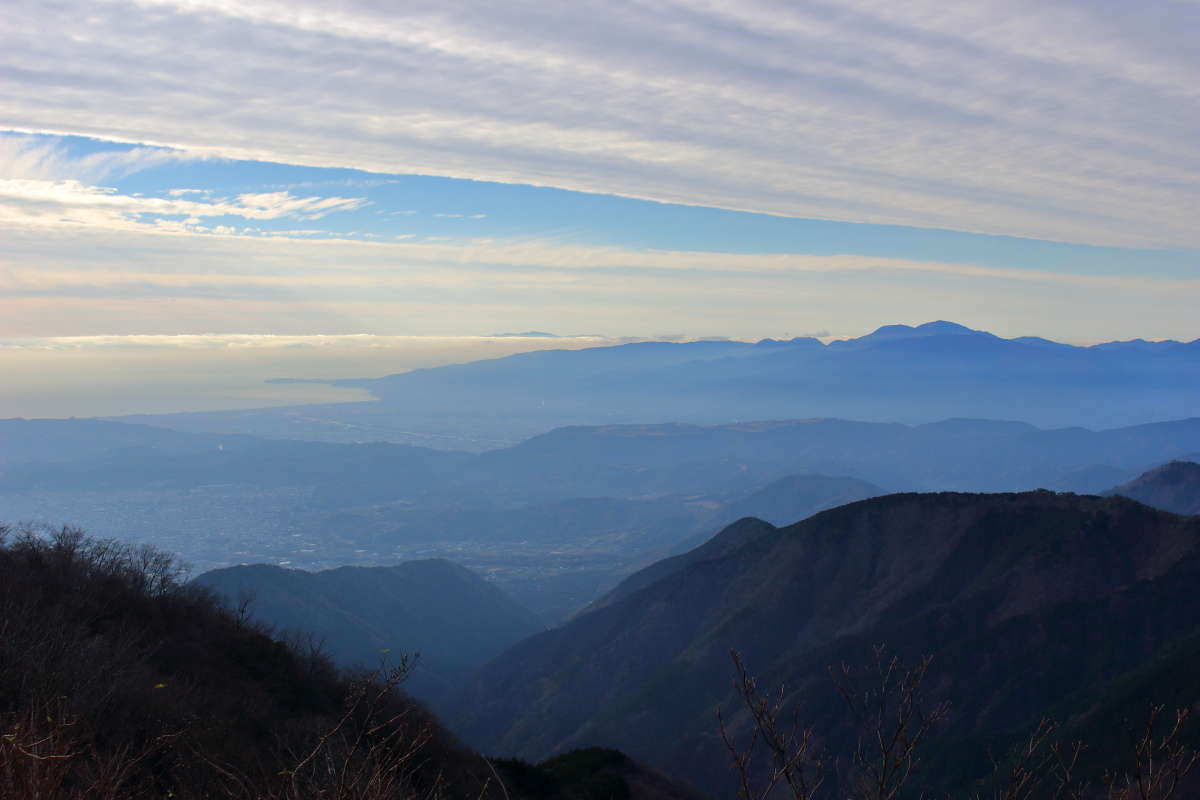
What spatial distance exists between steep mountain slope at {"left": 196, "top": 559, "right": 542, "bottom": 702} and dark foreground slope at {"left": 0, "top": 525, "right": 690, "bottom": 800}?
76.9 meters

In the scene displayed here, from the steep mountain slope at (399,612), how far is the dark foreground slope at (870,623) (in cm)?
1834

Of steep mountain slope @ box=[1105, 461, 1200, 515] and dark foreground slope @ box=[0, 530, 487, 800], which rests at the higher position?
dark foreground slope @ box=[0, 530, 487, 800]

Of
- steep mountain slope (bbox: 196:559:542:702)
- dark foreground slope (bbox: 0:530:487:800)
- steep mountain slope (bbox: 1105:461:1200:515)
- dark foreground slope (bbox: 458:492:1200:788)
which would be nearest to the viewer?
dark foreground slope (bbox: 0:530:487:800)

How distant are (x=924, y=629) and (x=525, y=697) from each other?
5335 cm

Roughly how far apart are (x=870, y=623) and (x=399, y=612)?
9179cm

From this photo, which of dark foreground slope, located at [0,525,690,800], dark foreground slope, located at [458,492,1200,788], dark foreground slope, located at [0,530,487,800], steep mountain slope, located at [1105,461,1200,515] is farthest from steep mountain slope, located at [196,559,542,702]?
steep mountain slope, located at [1105,461,1200,515]

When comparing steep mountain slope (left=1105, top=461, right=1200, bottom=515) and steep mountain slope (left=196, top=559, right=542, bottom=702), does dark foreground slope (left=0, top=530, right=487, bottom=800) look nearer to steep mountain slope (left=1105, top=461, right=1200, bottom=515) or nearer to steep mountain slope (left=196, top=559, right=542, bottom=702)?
steep mountain slope (left=196, top=559, right=542, bottom=702)

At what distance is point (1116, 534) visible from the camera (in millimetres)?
81688

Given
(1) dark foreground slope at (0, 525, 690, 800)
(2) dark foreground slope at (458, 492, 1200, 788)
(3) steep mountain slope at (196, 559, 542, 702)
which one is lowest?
(3) steep mountain slope at (196, 559, 542, 702)

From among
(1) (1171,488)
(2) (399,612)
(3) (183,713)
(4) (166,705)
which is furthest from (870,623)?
(1) (1171,488)

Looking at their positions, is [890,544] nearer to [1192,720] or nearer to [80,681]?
[1192,720]

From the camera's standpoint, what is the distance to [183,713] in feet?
74.1

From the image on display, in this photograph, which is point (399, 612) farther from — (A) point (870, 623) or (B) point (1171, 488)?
(B) point (1171, 488)

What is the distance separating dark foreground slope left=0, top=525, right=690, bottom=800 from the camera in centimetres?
1286
